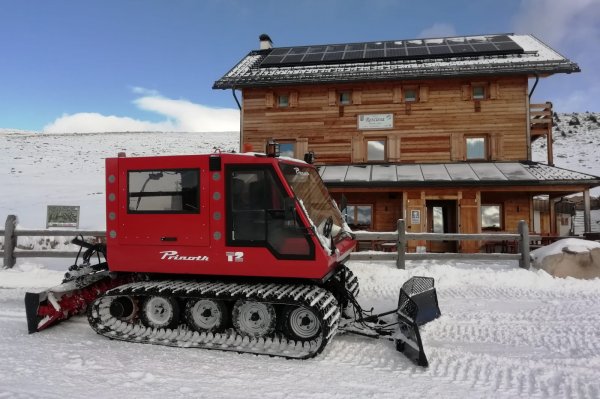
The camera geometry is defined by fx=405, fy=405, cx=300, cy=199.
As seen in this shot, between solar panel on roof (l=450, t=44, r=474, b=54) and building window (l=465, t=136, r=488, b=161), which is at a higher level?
solar panel on roof (l=450, t=44, r=474, b=54)

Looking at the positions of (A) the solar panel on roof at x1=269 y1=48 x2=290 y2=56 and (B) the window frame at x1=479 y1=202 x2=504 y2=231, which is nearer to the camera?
(B) the window frame at x1=479 y1=202 x2=504 y2=231

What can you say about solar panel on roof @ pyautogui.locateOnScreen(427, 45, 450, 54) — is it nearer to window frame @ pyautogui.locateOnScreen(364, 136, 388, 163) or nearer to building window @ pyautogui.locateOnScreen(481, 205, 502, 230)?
window frame @ pyautogui.locateOnScreen(364, 136, 388, 163)

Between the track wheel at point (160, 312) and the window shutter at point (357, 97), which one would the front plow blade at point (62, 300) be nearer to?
the track wheel at point (160, 312)

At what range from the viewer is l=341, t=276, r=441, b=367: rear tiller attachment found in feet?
15.3

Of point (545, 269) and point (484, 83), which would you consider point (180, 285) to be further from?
point (484, 83)

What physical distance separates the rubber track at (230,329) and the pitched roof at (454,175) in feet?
33.6

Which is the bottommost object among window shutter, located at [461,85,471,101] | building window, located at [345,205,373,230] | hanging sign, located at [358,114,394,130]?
building window, located at [345,205,373,230]

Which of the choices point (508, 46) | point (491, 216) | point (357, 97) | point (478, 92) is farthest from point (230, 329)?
point (508, 46)

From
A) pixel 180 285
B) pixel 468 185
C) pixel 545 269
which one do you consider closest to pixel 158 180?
pixel 180 285

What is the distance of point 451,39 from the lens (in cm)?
2011

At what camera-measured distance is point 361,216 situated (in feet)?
56.1

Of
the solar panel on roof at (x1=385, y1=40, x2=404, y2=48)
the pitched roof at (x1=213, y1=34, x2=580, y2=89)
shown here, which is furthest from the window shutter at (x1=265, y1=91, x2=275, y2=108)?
the solar panel on roof at (x1=385, y1=40, x2=404, y2=48)

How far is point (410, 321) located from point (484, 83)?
47.5ft

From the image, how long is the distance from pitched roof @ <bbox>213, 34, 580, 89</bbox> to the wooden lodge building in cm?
5
